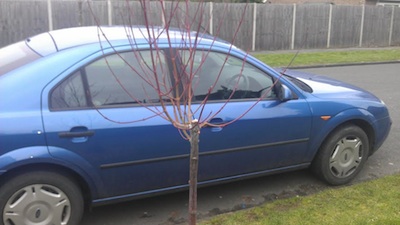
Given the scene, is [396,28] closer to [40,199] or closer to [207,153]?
[207,153]

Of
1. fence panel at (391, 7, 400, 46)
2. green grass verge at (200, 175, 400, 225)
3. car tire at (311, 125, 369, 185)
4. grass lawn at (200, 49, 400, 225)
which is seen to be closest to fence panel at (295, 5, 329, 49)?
fence panel at (391, 7, 400, 46)

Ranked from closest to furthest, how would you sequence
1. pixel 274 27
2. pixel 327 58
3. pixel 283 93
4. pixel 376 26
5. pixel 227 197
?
pixel 283 93 → pixel 227 197 → pixel 327 58 → pixel 274 27 → pixel 376 26

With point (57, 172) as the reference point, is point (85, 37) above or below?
above

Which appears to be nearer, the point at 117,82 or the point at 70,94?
the point at 70,94

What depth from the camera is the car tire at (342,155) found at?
4.38m

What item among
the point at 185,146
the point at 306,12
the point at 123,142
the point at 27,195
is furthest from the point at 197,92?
the point at 306,12

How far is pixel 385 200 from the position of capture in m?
3.99

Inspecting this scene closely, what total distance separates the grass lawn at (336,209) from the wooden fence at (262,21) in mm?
10513

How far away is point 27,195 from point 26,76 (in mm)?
893

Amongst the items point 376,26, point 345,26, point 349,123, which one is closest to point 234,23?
point 345,26

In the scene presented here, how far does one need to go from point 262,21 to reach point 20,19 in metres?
10.4

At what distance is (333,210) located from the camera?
381cm

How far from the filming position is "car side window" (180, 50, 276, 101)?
12.2 ft

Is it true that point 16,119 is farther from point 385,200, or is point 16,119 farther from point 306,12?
point 306,12
